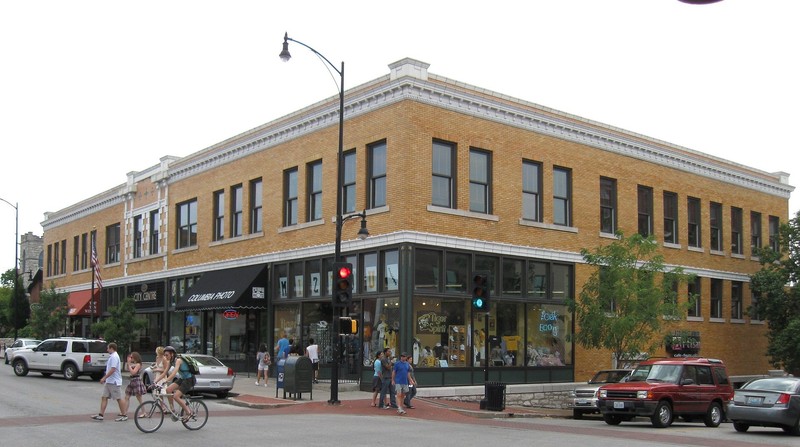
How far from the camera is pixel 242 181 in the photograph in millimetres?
35969

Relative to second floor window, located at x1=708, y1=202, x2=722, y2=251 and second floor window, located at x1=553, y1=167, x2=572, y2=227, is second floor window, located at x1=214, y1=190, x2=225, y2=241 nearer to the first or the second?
second floor window, located at x1=553, y1=167, x2=572, y2=227

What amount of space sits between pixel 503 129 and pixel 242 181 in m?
12.2

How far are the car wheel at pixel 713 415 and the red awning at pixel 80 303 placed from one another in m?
37.9

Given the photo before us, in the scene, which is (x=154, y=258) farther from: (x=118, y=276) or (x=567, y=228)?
(x=567, y=228)

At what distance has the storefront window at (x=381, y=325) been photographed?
2723cm

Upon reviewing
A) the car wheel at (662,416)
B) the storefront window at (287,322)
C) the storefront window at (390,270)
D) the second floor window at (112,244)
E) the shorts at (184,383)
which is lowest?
the car wheel at (662,416)

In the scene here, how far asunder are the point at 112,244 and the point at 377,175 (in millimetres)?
26977

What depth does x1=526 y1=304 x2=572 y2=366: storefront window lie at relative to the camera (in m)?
30.5

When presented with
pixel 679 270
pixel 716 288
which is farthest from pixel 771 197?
pixel 679 270

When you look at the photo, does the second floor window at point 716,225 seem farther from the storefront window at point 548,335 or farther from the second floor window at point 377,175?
the second floor window at point 377,175

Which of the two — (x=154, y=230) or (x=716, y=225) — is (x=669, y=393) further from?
(x=154, y=230)

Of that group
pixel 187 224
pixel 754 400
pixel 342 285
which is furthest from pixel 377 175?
pixel 187 224

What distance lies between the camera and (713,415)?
23.4 metres

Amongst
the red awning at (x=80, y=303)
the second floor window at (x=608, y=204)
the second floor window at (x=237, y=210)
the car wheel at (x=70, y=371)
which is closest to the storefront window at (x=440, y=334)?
the second floor window at (x=608, y=204)
